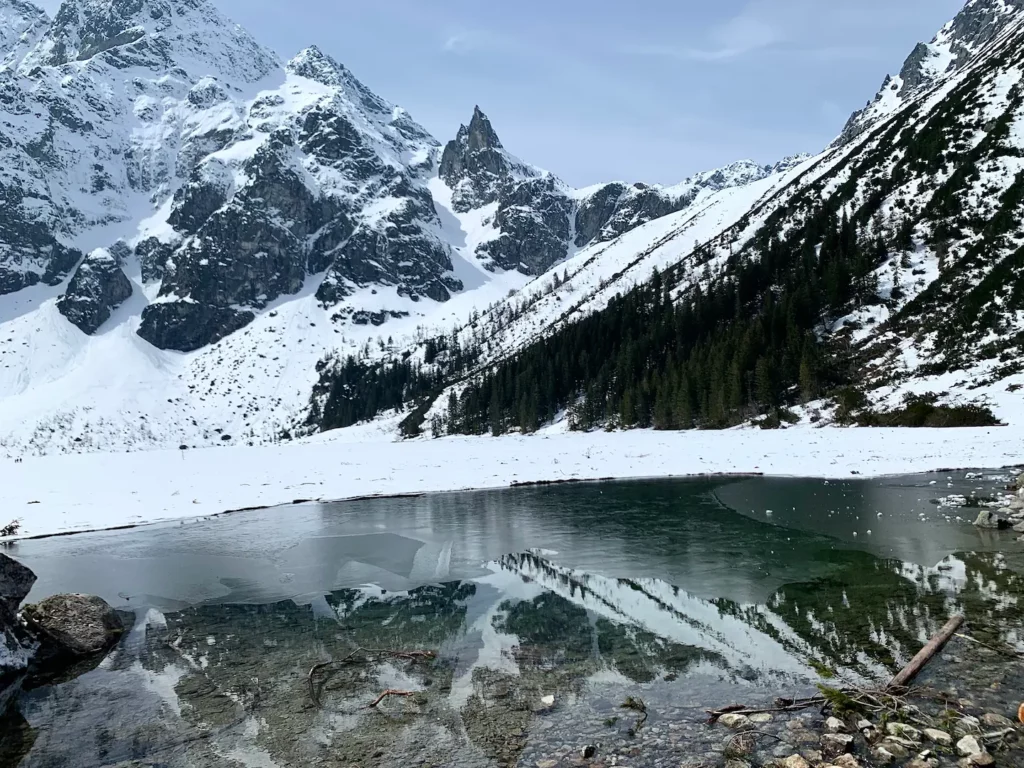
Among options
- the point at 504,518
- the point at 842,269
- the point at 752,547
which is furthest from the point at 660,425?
the point at 752,547

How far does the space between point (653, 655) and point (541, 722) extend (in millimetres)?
3118

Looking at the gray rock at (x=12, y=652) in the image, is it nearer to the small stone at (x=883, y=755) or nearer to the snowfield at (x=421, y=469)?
the small stone at (x=883, y=755)

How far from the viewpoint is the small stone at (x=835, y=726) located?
7578 millimetres

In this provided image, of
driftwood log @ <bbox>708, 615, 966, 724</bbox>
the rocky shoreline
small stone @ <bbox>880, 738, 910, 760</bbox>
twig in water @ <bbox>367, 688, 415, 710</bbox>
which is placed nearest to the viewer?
small stone @ <bbox>880, 738, 910, 760</bbox>

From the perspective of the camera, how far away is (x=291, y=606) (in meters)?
15.0

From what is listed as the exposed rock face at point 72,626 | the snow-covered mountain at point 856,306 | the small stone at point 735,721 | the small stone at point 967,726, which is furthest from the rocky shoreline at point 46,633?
the snow-covered mountain at point 856,306

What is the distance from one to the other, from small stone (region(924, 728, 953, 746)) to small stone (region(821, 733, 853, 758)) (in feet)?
2.91

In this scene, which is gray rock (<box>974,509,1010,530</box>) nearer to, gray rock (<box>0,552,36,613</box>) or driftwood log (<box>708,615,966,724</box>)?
driftwood log (<box>708,615,966,724</box>)

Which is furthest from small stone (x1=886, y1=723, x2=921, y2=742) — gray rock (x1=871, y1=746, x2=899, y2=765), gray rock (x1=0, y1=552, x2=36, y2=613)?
gray rock (x1=0, y1=552, x2=36, y2=613)

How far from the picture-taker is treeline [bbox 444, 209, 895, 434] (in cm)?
7725

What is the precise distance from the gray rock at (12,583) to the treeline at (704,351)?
67.2 meters

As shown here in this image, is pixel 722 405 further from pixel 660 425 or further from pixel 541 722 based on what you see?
pixel 541 722

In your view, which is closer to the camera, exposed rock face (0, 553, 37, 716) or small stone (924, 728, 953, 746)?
small stone (924, 728, 953, 746)

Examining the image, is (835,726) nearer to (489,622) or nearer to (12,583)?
(489,622)
